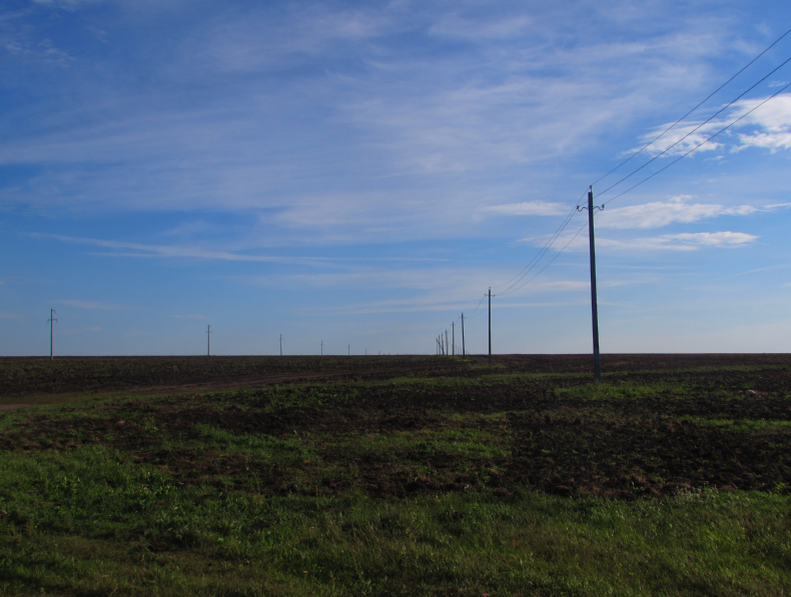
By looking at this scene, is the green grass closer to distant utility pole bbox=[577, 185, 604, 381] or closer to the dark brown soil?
the dark brown soil

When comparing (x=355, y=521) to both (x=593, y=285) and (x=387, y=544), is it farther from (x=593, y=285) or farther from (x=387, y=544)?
(x=593, y=285)

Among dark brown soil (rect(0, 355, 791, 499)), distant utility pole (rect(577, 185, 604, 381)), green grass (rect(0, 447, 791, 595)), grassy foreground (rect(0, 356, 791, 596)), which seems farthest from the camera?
distant utility pole (rect(577, 185, 604, 381))

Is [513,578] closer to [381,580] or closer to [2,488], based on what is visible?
[381,580]

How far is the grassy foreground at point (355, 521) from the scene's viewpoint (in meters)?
6.09

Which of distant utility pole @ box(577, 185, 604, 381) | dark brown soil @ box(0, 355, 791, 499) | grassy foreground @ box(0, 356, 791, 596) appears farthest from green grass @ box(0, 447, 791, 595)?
distant utility pole @ box(577, 185, 604, 381)

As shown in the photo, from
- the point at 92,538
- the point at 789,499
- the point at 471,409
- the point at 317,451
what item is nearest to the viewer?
the point at 92,538

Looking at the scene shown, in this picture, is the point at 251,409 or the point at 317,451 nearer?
the point at 317,451

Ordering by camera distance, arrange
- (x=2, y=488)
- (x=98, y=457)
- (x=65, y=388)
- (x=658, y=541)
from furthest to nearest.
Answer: (x=65, y=388)
(x=98, y=457)
(x=2, y=488)
(x=658, y=541)

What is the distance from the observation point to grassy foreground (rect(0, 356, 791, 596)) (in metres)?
6.09

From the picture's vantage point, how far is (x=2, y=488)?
10289 millimetres

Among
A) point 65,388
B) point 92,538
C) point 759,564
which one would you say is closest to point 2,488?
point 92,538

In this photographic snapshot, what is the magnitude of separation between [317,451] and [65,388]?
37.8m

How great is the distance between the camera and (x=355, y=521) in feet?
27.0

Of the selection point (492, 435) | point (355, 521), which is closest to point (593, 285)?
point (492, 435)
